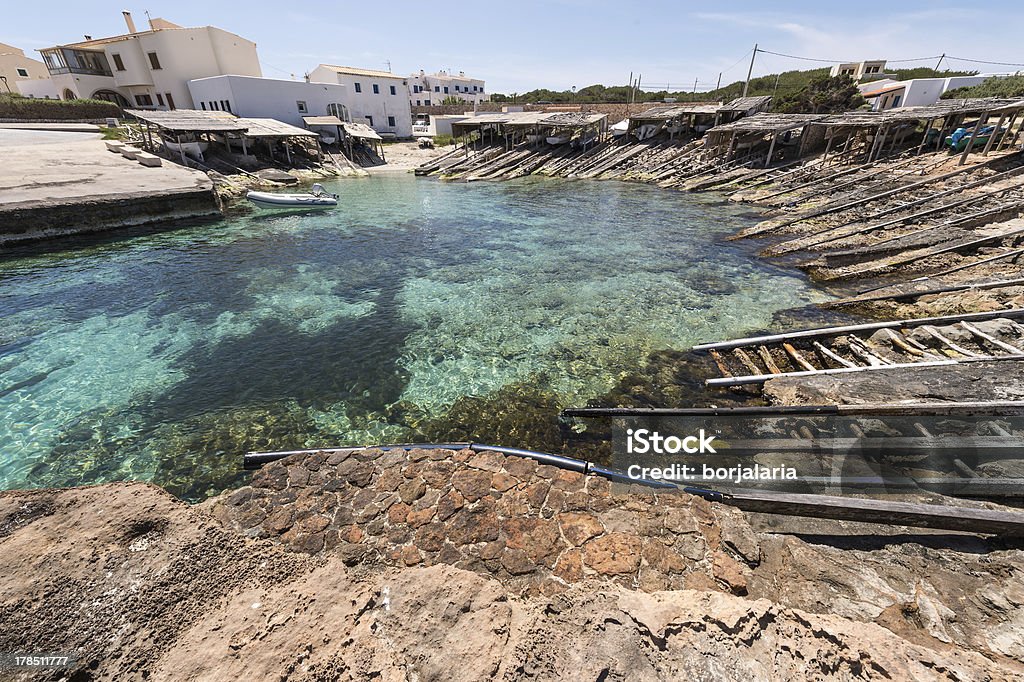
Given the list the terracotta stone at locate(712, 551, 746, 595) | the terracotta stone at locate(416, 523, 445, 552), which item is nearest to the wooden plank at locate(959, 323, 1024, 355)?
the terracotta stone at locate(712, 551, 746, 595)

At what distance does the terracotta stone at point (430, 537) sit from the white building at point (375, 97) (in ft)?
228

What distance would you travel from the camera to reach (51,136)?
39.8 metres

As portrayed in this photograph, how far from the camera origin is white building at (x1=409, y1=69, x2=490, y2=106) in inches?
3740

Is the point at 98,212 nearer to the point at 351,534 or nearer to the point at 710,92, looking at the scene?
the point at 351,534

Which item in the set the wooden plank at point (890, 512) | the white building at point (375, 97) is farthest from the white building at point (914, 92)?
the wooden plank at point (890, 512)

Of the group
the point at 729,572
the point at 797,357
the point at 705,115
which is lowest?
the point at 797,357

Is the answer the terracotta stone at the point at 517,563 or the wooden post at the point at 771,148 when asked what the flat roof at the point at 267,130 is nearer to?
the wooden post at the point at 771,148

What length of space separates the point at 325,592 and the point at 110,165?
41.0 m

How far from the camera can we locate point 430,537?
18.5ft

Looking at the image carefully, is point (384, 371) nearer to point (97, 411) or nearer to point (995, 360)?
point (97, 411)

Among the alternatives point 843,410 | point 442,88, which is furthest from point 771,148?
point 442,88

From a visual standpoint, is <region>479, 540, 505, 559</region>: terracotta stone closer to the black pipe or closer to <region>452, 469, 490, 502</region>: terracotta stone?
<region>452, 469, 490, 502</region>: terracotta stone

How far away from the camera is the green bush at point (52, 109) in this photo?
48281 mm

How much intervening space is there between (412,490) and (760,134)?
50268 millimetres
